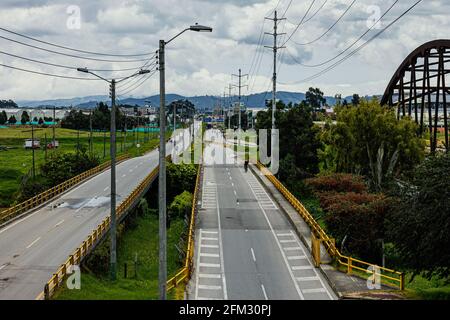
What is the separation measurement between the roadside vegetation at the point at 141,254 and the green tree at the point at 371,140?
47.3 ft

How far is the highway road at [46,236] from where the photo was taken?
27609 millimetres

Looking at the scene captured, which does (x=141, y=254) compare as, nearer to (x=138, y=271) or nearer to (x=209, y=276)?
(x=138, y=271)

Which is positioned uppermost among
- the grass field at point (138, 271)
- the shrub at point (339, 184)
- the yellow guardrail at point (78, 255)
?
the shrub at point (339, 184)

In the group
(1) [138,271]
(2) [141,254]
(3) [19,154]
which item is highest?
(3) [19,154]

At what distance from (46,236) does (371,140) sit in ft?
104

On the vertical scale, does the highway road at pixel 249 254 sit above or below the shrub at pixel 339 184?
below

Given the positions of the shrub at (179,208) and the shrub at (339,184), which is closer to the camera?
the shrub at (339,184)

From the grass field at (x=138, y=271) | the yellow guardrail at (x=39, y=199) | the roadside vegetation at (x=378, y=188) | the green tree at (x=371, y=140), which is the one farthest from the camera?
the green tree at (x=371, y=140)

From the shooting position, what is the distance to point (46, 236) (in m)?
37.3

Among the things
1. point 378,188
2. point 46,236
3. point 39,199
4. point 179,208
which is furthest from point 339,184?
point 39,199

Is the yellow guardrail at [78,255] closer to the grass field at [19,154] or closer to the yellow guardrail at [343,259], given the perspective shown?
the yellow guardrail at [343,259]

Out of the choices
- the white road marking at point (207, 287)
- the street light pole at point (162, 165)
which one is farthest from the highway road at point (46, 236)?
the street light pole at point (162, 165)
